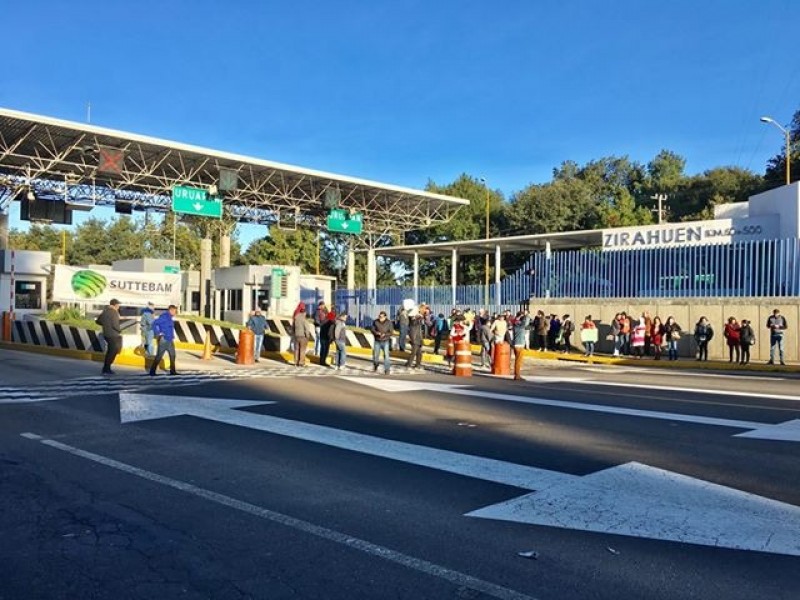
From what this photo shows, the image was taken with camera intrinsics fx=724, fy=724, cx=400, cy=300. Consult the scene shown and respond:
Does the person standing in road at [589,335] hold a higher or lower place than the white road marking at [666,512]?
higher

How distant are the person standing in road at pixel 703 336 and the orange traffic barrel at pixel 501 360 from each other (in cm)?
836

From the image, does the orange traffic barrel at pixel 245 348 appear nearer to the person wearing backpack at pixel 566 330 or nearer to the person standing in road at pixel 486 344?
the person standing in road at pixel 486 344

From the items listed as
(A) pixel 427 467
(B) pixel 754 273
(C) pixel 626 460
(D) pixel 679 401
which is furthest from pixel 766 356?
(A) pixel 427 467

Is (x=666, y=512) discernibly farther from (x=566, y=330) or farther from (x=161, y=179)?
(x=161, y=179)

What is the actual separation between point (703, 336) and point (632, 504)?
18.6 metres

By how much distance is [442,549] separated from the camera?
4801 mm

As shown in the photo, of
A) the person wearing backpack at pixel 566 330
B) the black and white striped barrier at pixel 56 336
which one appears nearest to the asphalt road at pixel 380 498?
the black and white striped barrier at pixel 56 336

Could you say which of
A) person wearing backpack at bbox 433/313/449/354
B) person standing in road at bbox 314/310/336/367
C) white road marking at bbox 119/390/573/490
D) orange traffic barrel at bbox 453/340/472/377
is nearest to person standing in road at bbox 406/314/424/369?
orange traffic barrel at bbox 453/340/472/377

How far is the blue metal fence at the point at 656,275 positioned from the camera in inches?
927

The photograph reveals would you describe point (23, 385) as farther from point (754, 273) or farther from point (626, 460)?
point (754, 273)

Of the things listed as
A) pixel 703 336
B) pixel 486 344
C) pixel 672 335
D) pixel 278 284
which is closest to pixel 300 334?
pixel 486 344

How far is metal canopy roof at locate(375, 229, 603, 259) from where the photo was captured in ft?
119

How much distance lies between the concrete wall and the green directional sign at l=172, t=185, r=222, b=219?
59.0ft

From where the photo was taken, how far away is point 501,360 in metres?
17.8
